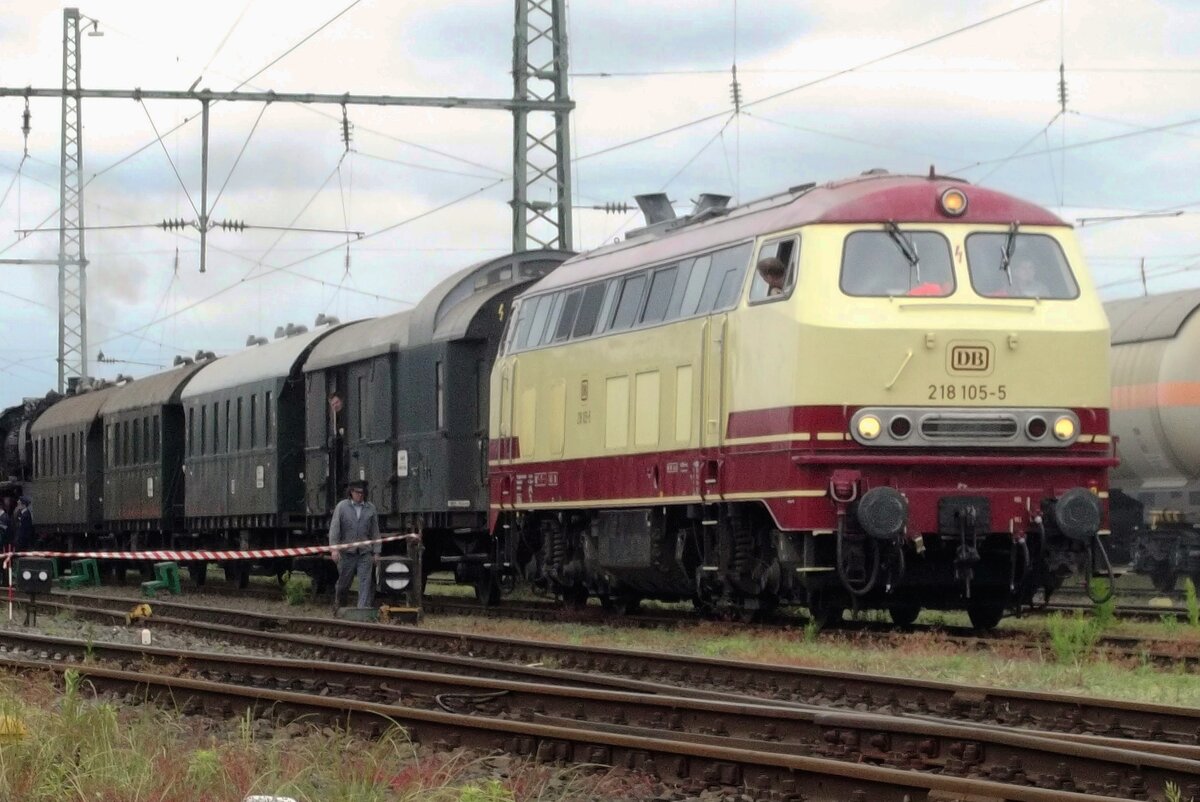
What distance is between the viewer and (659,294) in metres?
18.0

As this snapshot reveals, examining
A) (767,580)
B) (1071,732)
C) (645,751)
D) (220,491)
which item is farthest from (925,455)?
(220,491)

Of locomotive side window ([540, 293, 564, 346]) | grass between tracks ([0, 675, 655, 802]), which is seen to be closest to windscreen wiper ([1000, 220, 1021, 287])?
locomotive side window ([540, 293, 564, 346])

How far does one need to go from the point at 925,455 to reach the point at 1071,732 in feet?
17.6

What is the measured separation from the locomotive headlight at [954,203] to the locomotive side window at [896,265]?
230mm

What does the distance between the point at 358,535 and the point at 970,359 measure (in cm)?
872

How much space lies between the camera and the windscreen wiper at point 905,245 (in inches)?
625

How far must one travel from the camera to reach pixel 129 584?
3634 cm

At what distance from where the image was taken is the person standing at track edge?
71.7 feet

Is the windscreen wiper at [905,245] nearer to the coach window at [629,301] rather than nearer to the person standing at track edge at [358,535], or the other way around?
the coach window at [629,301]

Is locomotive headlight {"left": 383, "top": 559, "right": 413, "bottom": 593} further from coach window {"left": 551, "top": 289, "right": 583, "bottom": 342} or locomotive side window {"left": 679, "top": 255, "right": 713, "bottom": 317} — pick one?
locomotive side window {"left": 679, "top": 255, "right": 713, "bottom": 317}

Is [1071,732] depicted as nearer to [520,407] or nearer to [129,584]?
[520,407]

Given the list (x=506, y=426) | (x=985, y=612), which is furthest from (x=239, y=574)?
(x=985, y=612)

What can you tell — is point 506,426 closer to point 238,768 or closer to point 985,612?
point 985,612

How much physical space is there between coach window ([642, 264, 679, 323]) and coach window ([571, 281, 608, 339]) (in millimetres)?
1064
